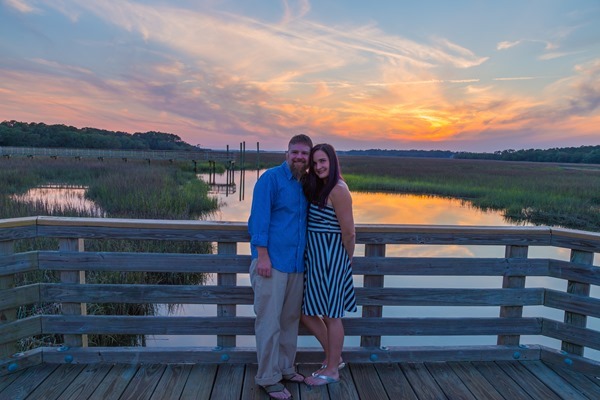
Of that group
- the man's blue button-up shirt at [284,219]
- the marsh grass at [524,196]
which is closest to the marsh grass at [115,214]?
the man's blue button-up shirt at [284,219]

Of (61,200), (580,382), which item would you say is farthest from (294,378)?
(61,200)

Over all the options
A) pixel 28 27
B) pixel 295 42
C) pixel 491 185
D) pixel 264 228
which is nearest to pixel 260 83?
pixel 295 42

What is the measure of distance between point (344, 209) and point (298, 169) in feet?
1.31

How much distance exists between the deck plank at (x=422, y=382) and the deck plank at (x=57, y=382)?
91.8 inches

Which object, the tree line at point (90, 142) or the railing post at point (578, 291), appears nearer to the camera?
the railing post at point (578, 291)

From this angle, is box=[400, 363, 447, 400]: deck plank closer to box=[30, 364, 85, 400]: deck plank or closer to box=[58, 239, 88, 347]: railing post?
box=[30, 364, 85, 400]: deck plank

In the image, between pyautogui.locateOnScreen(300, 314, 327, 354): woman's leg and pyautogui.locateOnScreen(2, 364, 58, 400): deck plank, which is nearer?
pyautogui.locateOnScreen(2, 364, 58, 400): deck plank

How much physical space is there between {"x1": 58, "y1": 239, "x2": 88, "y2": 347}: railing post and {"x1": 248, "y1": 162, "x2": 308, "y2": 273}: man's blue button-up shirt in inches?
53.6

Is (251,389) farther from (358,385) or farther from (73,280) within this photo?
(73,280)

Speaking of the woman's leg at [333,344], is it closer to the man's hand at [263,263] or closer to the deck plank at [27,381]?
the man's hand at [263,263]

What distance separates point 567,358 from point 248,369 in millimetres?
2493

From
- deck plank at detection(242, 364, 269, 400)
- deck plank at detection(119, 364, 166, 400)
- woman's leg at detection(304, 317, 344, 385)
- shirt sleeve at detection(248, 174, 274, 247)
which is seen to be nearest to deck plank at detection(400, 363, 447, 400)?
woman's leg at detection(304, 317, 344, 385)

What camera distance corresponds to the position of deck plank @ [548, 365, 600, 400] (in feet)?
8.59

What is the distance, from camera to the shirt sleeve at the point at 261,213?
2412mm
